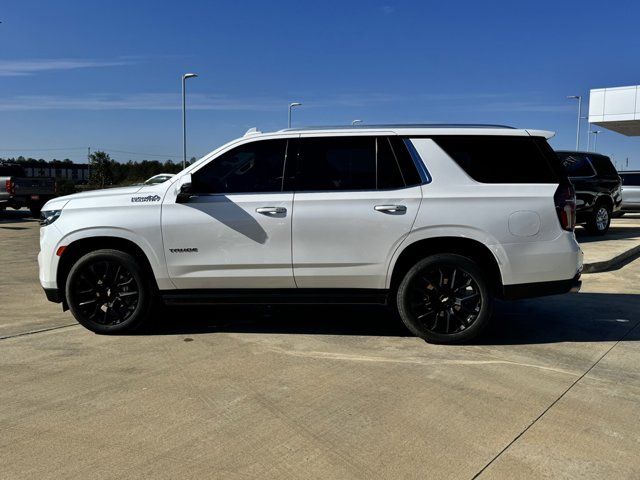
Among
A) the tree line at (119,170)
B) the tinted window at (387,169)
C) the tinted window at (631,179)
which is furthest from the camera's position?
the tree line at (119,170)

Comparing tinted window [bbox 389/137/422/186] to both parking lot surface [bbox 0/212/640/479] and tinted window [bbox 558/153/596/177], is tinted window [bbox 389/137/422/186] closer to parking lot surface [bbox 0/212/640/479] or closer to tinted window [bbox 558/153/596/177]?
parking lot surface [bbox 0/212/640/479]

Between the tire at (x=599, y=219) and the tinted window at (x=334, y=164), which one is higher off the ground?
the tinted window at (x=334, y=164)

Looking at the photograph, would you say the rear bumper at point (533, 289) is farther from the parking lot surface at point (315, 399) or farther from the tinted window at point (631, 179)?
the tinted window at point (631, 179)

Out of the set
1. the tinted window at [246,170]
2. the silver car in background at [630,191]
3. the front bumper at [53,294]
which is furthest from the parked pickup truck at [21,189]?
the silver car in background at [630,191]

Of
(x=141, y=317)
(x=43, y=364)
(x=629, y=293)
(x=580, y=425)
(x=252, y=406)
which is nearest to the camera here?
(x=580, y=425)

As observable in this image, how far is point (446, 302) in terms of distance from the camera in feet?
17.0

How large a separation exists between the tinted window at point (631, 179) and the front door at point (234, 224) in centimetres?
1860

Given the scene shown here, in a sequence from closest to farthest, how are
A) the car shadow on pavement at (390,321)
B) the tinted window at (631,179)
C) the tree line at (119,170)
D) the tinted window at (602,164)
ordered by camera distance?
the car shadow on pavement at (390,321) < the tinted window at (602,164) < the tinted window at (631,179) < the tree line at (119,170)

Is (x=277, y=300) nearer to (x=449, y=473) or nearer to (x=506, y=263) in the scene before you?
(x=506, y=263)

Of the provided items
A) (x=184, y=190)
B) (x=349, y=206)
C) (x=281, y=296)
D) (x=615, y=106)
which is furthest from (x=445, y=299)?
(x=615, y=106)

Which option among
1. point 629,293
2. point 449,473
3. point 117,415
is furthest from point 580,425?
point 629,293

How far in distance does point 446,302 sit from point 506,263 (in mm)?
622

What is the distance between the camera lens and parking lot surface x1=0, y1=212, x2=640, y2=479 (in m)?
3.12

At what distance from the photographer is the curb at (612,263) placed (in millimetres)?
9391
